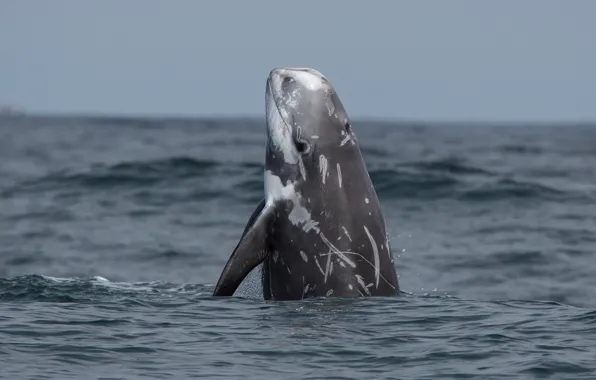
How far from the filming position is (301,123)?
14070mm

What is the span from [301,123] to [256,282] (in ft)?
6.26

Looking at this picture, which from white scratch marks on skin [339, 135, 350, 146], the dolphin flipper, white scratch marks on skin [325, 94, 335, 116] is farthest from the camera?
white scratch marks on skin [325, 94, 335, 116]

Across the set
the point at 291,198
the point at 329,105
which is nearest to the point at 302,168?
the point at 291,198

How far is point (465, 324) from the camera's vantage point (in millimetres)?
12648

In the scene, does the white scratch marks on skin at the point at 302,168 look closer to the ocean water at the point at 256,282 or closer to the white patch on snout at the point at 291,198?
the white patch on snout at the point at 291,198

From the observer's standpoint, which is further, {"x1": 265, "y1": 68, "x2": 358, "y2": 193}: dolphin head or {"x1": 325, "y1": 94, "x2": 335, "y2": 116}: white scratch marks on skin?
{"x1": 325, "y1": 94, "x2": 335, "y2": 116}: white scratch marks on skin

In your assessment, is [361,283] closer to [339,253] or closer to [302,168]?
[339,253]

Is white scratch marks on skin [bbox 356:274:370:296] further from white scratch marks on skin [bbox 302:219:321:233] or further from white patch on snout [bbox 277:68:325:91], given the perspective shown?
white patch on snout [bbox 277:68:325:91]

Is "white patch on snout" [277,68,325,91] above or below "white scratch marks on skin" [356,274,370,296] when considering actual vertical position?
above

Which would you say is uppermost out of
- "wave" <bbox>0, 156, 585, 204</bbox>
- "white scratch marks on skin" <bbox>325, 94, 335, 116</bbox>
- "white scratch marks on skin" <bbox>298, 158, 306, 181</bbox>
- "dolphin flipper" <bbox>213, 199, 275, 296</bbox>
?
"white scratch marks on skin" <bbox>325, 94, 335, 116</bbox>

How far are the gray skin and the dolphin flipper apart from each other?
1cm

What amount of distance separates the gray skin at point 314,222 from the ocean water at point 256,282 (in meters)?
0.32

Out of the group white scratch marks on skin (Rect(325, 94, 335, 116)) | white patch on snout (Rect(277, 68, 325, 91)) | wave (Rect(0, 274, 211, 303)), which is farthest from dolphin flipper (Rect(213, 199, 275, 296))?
white patch on snout (Rect(277, 68, 325, 91))

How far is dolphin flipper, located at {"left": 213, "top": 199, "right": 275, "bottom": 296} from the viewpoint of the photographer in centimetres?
1294
